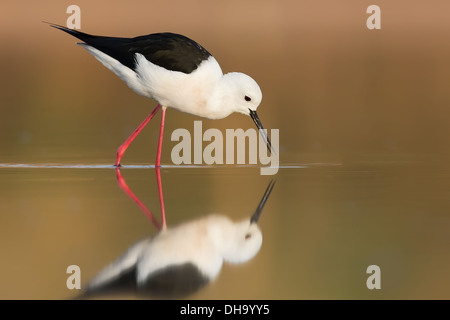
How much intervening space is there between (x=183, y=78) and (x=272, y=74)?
6828 millimetres

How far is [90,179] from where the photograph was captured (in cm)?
672

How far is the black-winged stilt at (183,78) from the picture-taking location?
7328mm

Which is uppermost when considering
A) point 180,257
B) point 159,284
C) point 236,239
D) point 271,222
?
point 271,222

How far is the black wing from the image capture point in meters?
7.36

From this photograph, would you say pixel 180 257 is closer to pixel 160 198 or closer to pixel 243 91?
pixel 160 198

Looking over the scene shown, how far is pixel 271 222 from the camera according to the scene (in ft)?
17.1

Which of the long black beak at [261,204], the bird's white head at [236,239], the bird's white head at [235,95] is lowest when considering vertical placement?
the bird's white head at [236,239]

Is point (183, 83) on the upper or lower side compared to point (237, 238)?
upper

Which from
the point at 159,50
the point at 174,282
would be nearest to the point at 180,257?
the point at 174,282

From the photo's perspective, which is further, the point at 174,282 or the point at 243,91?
the point at 243,91

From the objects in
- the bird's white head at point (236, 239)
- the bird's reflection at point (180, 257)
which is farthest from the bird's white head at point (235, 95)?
the bird's white head at point (236, 239)

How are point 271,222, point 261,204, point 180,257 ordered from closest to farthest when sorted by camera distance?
point 180,257 → point 271,222 → point 261,204

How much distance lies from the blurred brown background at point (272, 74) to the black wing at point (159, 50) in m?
1.08

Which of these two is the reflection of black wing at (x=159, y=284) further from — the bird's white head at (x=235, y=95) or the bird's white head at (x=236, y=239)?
the bird's white head at (x=235, y=95)
